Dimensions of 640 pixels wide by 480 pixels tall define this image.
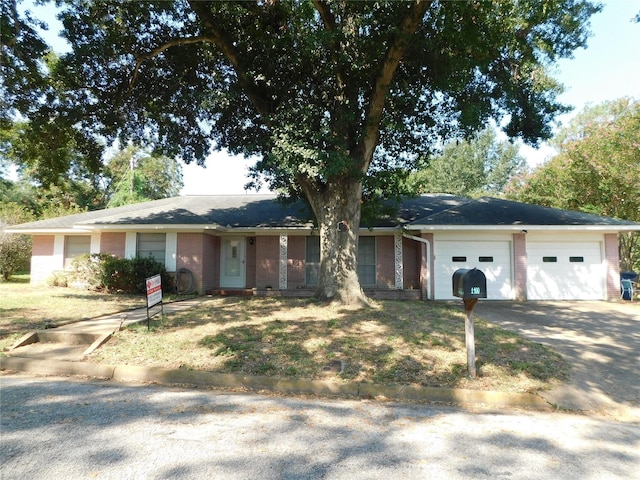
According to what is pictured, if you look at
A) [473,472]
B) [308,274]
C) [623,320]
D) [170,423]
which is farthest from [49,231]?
[623,320]

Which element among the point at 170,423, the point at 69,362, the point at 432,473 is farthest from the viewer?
the point at 69,362

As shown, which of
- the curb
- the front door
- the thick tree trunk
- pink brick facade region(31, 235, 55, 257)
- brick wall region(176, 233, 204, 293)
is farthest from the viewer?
pink brick facade region(31, 235, 55, 257)

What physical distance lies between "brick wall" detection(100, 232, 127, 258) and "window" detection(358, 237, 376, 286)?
9391 millimetres

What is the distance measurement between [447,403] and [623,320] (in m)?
7.79

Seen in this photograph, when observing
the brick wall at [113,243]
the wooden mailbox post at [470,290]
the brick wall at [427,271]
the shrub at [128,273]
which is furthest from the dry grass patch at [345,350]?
the brick wall at [113,243]

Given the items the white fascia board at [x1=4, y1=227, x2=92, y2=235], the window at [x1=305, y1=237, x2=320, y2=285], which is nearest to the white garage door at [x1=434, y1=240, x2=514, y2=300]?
the window at [x1=305, y1=237, x2=320, y2=285]

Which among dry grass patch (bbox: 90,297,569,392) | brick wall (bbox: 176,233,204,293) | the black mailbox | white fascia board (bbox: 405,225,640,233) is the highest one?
white fascia board (bbox: 405,225,640,233)

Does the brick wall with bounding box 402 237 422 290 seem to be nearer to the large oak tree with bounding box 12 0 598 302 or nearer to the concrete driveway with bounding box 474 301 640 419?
the concrete driveway with bounding box 474 301 640 419

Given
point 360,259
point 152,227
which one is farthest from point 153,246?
point 360,259

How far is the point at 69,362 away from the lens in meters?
6.08

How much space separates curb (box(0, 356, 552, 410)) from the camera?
5086 mm

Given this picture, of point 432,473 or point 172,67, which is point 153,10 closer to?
point 172,67

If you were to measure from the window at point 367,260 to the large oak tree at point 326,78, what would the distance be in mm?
4148

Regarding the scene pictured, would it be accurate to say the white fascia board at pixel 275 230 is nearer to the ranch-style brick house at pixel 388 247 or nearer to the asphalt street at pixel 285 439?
the ranch-style brick house at pixel 388 247
